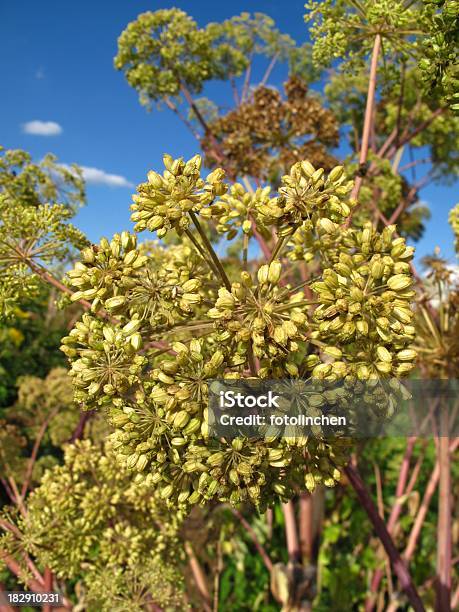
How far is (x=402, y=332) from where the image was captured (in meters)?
1.58

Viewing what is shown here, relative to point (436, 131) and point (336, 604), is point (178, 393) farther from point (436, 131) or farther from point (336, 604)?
point (436, 131)

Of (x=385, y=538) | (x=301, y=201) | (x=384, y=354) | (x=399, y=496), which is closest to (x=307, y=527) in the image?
(x=399, y=496)

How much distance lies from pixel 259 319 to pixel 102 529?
2366 millimetres

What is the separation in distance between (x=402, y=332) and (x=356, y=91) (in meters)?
7.65

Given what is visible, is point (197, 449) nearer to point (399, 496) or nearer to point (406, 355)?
point (406, 355)

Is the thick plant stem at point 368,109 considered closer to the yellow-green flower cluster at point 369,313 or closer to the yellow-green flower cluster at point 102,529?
the yellow-green flower cluster at point 369,313

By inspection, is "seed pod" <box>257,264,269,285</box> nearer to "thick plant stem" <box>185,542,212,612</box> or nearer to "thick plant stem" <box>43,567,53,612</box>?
"thick plant stem" <box>43,567,53,612</box>

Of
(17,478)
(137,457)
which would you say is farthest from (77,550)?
(17,478)

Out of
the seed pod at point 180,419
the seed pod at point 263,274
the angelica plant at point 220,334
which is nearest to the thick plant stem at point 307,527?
the angelica plant at point 220,334

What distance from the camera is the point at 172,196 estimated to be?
1.67m

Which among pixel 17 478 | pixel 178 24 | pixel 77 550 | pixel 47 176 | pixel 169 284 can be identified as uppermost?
pixel 178 24

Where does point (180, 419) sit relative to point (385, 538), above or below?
above

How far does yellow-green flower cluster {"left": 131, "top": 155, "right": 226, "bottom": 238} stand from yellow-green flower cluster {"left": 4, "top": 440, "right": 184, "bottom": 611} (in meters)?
1.82

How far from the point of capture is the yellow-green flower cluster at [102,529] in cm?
297
